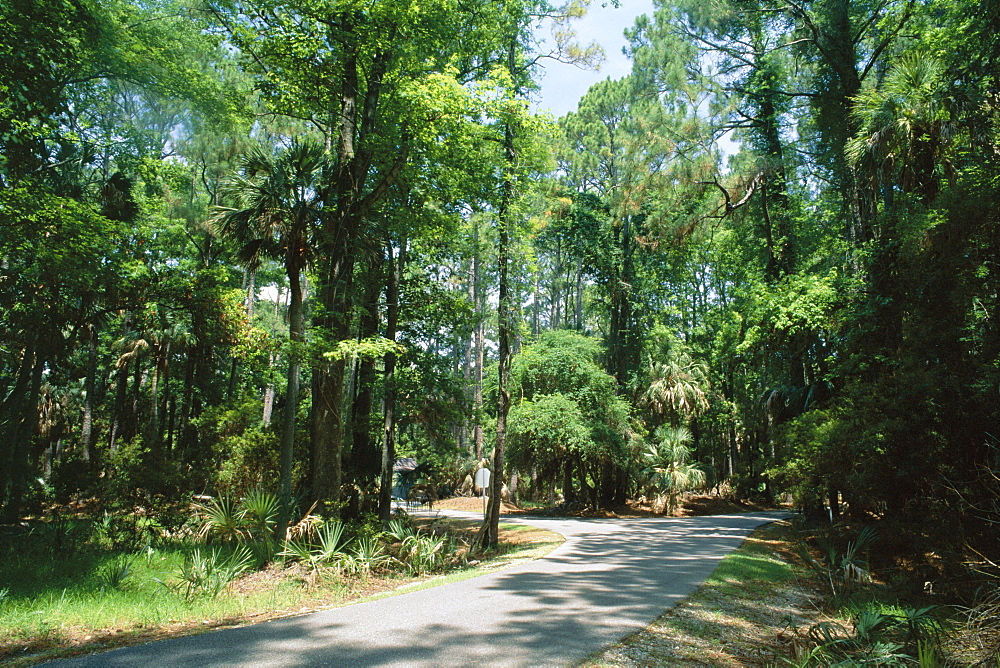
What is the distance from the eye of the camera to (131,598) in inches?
327

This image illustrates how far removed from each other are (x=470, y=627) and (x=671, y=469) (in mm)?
22265

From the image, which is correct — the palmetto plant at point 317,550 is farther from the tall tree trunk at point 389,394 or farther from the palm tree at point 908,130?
the palm tree at point 908,130

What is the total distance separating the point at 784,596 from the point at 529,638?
210 inches

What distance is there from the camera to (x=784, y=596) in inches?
352

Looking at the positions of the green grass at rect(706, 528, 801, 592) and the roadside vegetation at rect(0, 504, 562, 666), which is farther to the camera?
the green grass at rect(706, 528, 801, 592)

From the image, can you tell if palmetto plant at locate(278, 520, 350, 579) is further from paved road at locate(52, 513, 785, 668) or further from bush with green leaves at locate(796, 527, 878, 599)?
bush with green leaves at locate(796, 527, 878, 599)

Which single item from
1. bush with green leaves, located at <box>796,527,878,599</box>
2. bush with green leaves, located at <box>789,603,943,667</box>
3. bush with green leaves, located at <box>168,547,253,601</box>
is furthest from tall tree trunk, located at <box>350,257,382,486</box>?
bush with green leaves, located at <box>789,603,943,667</box>

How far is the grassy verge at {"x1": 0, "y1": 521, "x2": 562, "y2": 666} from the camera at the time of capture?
20.5 feet

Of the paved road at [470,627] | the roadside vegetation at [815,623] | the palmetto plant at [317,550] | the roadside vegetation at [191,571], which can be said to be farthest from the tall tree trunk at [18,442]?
the roadside vegetation at [815,623]

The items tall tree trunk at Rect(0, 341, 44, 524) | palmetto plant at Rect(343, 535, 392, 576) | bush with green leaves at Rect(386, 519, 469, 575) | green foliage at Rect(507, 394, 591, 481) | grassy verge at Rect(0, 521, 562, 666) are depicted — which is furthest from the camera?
green foliage at Rect(507, 394, 591, 481)

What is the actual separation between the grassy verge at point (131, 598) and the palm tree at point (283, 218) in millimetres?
2705

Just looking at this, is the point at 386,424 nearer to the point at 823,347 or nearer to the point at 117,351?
the point at 823,347

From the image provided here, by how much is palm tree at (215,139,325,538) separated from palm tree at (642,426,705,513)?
18.7 meters

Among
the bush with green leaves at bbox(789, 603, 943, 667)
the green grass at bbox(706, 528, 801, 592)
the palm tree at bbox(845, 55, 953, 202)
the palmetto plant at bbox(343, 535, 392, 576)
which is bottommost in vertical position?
the green grass at bbox(706, 528, 801, 592)
